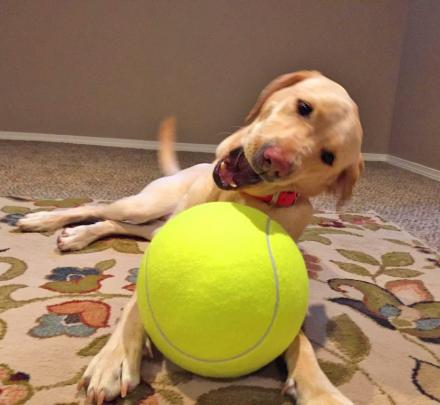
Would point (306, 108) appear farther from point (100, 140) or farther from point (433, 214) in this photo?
Result: point (100, 140)

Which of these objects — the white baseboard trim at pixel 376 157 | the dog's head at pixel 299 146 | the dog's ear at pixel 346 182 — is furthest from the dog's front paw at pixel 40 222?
the white baseboard trim at pixel 376 157

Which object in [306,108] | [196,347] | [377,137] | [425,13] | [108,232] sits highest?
[425,13]

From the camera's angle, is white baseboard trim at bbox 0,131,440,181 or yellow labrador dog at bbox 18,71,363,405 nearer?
yellow labrador dog at bbox 18,71,363,405

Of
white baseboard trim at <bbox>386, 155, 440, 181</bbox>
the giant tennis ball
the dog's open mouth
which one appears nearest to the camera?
the giant tennis ball

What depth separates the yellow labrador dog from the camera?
87 centimetres

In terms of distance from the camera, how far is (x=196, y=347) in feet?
2.64

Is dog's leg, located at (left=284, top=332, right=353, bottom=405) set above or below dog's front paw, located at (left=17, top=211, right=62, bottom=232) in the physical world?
above

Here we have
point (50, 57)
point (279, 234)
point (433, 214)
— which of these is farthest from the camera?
point (50, 57)

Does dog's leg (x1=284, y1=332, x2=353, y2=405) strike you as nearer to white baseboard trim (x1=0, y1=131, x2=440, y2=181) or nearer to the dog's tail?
the dog's tail

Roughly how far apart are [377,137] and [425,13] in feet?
Result: 3.57

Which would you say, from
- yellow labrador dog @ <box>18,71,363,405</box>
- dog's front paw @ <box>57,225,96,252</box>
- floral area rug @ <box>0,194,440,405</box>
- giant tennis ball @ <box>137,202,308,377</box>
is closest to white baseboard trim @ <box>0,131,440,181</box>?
floral area rug @ <box>0,194,440,405</box>

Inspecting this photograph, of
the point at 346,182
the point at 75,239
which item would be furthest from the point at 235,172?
the point at 75,239

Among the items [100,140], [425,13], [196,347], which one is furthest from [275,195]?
[425,13]

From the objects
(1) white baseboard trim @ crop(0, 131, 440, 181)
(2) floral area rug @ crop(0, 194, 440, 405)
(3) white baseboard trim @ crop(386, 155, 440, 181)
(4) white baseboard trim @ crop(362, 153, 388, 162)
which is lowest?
(4) white baseboard trim @ crop(362, 153, 388, 162)
